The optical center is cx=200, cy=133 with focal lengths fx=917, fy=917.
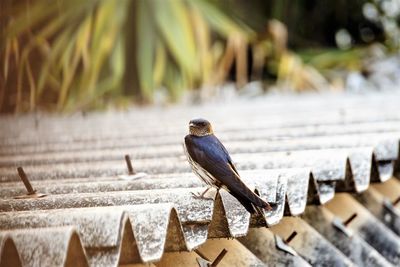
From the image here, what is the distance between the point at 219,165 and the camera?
6.23 ft

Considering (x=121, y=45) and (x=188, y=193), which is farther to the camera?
(x=121, y=45)

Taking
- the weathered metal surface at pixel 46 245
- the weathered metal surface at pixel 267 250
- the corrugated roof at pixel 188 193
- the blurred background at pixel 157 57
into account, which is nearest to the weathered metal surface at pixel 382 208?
the corrugated roof at pixel 188 193

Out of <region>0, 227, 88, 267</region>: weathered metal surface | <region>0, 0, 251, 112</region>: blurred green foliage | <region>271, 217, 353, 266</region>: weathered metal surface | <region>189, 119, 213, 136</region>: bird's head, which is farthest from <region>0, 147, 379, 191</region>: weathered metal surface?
<region>0, 0, 251, 112</region>: blurred green foliage

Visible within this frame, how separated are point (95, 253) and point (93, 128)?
3098 mm

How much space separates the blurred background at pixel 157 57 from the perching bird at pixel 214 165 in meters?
3.76

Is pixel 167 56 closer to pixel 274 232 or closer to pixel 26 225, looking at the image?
pixel 274 232

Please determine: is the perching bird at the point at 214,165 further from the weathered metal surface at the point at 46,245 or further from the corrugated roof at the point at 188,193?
the weathered metal surface at the point at 46,245

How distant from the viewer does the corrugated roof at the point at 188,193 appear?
5.08 ft

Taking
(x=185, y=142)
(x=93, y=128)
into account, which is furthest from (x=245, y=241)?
(x=93, y=128)

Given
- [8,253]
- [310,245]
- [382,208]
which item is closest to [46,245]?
[8,253]

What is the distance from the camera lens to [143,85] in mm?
8203

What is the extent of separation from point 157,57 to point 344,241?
6.17 m

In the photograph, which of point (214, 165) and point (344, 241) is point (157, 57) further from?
point (214, 165)

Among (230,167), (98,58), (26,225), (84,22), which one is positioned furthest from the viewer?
(84,22)
